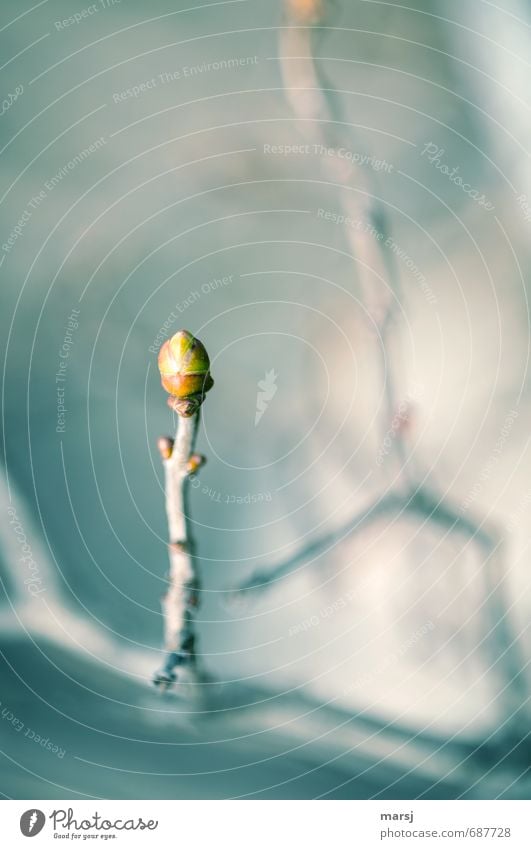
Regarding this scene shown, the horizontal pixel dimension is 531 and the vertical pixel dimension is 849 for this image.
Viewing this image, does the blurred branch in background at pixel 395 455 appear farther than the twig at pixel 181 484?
Yes

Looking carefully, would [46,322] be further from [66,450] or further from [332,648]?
[332,648]

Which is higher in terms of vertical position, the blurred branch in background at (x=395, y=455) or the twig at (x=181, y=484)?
the blurred branch in background at (x=395, y=455)

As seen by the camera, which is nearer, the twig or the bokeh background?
the twig

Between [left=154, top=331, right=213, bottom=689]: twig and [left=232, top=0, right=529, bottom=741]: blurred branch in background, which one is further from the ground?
[left=232, top=0, right=529, bottom=741]: blurred branch in background

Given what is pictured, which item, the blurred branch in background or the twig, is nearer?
the twig

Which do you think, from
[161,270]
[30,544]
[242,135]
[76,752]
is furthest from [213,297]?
[76,752]

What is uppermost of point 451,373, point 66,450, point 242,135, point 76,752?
point 242,135

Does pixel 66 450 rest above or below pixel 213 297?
below
